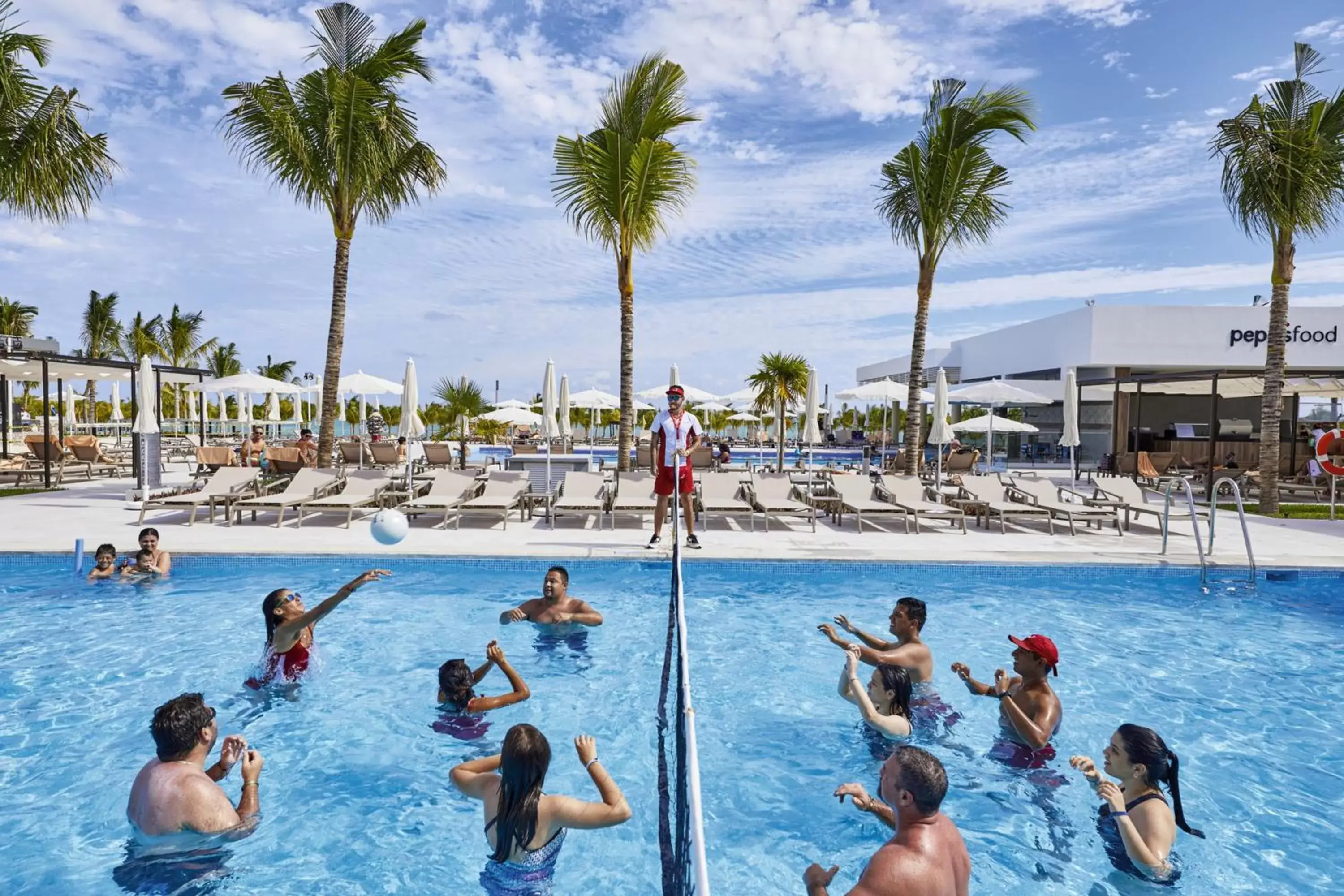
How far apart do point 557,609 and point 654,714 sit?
1398 mm

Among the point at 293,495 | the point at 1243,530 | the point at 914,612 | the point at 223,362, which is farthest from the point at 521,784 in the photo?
the point at 223,362

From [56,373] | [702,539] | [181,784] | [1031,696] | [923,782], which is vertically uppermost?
[56,373]

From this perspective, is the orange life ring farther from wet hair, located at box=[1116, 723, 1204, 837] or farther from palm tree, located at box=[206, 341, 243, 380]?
palm tree, located at box=[206, 341, 243, 380]

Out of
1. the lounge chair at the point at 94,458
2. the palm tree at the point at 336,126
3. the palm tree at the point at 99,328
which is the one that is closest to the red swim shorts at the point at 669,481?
the palm tree at the point at 336,126

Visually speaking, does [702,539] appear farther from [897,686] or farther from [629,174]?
[629,174]

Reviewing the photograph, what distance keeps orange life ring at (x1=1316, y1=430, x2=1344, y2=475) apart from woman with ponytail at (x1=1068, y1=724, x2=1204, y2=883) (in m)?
10.1

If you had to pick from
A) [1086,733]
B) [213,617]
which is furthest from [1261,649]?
[213,617]

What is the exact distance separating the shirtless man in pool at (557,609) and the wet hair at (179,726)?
2.83 m

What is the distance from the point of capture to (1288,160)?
1149 centimetres

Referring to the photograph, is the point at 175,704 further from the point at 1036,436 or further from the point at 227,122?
the point at 1036,436

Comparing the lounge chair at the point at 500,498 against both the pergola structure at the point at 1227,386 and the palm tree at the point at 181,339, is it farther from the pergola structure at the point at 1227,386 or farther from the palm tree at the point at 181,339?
the palm tree at the point at 181,339

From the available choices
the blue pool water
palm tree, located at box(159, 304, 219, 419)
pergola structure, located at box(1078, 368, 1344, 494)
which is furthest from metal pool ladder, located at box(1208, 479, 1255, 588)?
palm tree, located at box(159, 304, 219, 419)

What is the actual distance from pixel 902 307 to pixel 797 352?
291 inches

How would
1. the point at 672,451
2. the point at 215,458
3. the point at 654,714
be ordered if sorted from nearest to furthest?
the point at 654,714
the point at 672,451
the point at 215,458
